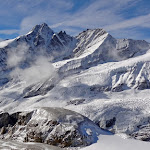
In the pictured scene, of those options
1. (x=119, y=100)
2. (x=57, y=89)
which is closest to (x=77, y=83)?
(x=57, y=89)

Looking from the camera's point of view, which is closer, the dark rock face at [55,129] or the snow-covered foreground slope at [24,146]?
the snow-covered foreground slope at [24,146]

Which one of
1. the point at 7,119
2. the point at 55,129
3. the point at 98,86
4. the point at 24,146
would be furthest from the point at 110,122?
the point at 24,146

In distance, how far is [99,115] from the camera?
92.3 metres

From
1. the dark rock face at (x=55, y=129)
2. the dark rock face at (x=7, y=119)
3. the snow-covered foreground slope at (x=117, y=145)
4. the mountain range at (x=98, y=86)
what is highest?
the mountain range at (x=98, y=86)

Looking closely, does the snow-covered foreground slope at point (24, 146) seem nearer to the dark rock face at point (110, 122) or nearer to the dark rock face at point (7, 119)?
the dark rock face at point (7, 119)

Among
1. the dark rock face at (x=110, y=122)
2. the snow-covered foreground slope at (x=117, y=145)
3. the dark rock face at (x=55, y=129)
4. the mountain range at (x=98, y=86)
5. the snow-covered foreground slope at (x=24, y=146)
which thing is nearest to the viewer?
the snow-covered foreground slope at (x=117, y=145)

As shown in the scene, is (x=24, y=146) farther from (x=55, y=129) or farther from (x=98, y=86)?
(x=98, y=86)

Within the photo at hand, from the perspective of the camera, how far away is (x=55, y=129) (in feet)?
140

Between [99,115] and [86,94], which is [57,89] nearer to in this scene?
[86,94]

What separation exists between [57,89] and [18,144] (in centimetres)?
8597

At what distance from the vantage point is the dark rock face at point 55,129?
1586 inches

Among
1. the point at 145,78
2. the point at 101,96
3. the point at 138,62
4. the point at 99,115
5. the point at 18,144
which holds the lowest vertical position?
the point at 18,144

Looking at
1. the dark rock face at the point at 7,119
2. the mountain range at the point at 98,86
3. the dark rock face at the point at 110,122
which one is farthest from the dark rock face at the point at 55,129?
the dark rock face at the point at 110,122

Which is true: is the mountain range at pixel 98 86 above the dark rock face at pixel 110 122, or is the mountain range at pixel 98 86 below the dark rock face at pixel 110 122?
above
